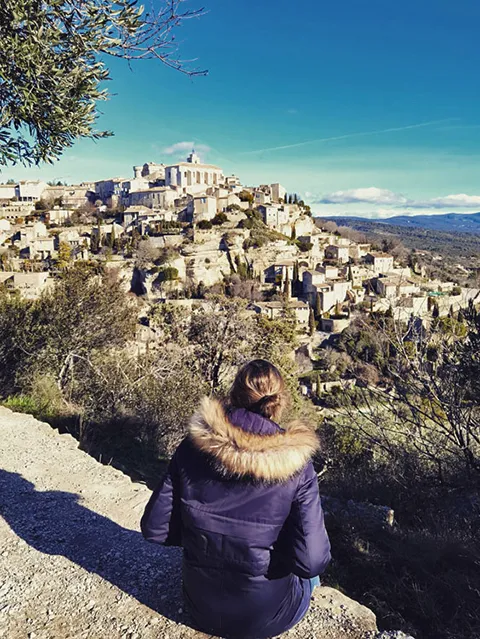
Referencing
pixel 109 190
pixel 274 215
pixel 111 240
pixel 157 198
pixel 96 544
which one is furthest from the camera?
pixel 109 190

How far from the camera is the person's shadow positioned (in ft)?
9.27

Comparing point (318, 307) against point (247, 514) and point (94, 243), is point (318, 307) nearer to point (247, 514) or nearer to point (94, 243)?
point (94, 243)

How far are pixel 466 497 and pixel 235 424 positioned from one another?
16.3ft

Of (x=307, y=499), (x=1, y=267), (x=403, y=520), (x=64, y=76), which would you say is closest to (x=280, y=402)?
(x=307, y=499)

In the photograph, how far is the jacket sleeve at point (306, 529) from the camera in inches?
81.1

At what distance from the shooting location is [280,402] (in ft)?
7.27

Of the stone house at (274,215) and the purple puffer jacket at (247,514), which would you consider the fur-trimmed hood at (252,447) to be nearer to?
the purple puffer jacket at (247,514)

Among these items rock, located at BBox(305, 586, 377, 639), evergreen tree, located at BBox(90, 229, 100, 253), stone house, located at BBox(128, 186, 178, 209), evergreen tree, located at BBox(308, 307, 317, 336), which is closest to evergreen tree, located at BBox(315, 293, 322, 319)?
evergreen tree, located at BBox(308, 307, 317, 336)

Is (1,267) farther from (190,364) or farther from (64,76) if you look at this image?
(64,76)

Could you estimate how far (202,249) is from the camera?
165ft

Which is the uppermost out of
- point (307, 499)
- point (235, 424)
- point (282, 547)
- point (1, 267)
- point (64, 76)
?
point (64, 76)

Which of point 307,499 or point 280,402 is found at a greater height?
point 280,402

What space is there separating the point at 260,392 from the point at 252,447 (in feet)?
0.94

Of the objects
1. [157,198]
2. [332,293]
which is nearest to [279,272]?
[332,293]
